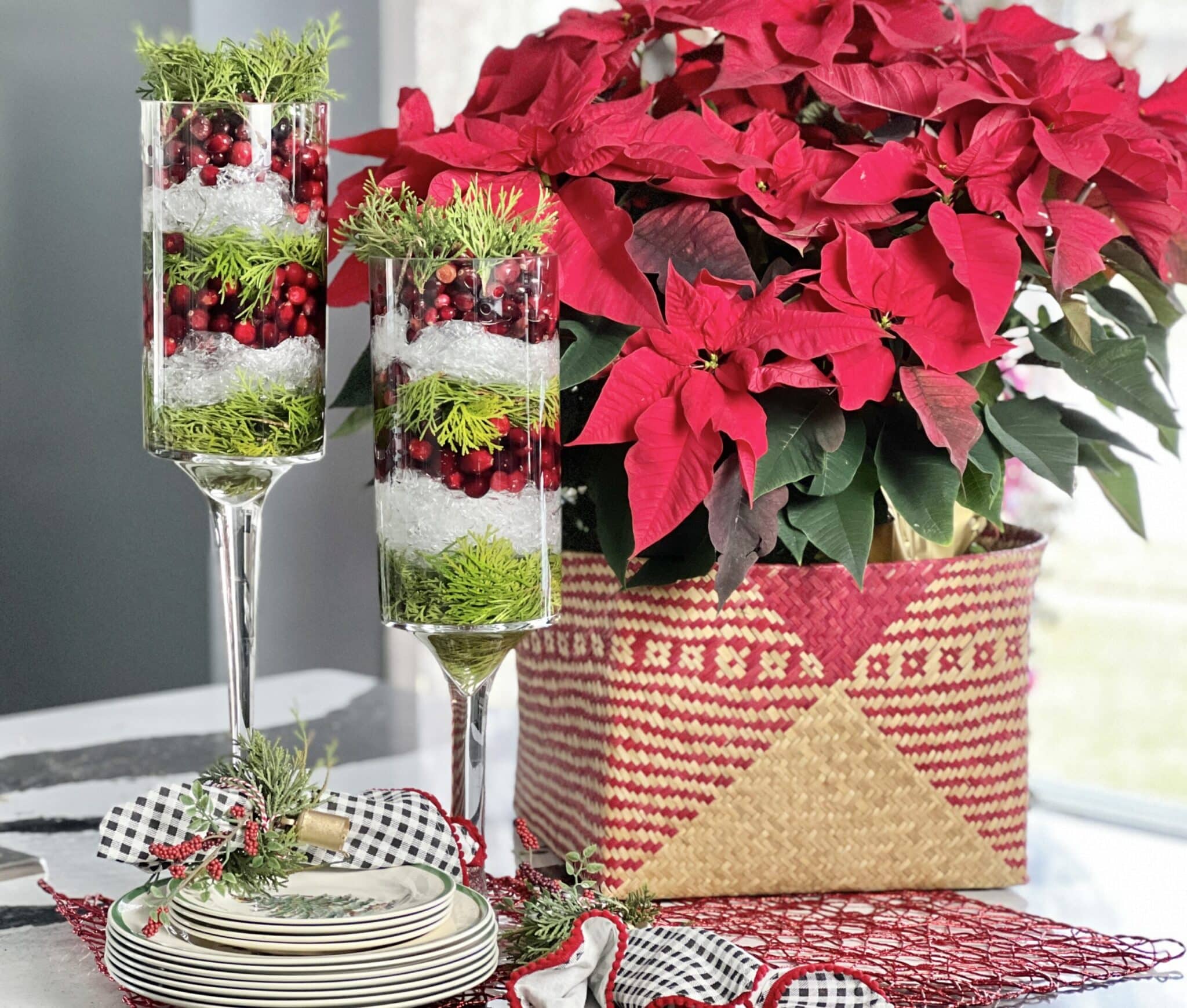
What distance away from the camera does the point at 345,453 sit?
79.3 inches

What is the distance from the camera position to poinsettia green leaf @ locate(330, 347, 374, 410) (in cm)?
75

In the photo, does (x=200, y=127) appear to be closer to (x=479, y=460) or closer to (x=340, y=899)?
(x=479, y=460)

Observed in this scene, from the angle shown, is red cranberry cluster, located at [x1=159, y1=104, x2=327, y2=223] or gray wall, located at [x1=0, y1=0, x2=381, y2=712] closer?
red cranberry cluster, located at [x1=159, y1=104, x2=327, y2=223]

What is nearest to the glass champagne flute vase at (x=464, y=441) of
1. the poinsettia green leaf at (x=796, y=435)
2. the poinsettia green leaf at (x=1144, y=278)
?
the poinsettia green leaf at (x=796, y=435)

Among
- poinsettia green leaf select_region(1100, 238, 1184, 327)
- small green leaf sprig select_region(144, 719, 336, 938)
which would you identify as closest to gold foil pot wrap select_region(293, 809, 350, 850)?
small green leaf sprig select_region(144, 719, 336, 938)

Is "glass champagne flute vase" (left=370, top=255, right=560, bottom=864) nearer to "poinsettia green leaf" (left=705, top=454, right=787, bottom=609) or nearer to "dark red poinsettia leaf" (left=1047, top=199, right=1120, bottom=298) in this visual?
"poinsettia green leaf" (left=705, top=454, right=787, bottom=609)

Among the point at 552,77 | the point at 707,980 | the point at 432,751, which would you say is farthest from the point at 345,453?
the point at 707,980

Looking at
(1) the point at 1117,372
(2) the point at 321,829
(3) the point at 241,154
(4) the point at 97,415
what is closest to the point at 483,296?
(3) the point at 241,154

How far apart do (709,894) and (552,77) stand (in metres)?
0.41

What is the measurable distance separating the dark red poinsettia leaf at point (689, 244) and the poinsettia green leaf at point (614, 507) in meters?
0.09

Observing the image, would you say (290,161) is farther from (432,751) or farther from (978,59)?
(432,751)

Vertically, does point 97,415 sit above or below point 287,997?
above

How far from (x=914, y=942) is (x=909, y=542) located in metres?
0.20

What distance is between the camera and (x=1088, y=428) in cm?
74
